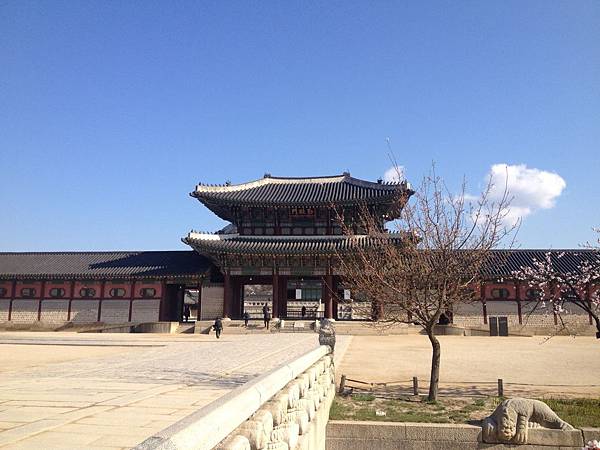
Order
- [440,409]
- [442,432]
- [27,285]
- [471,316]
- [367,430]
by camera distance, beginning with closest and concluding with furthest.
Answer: [442,432], [367,430], [440,409], [471,316], [27,285]

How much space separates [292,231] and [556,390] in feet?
84.4

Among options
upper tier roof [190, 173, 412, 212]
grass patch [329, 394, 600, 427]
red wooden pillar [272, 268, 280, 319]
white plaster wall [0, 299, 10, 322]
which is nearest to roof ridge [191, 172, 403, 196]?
upper tier roof [190, 173, 412, 212]

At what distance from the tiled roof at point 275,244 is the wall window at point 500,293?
9.85m

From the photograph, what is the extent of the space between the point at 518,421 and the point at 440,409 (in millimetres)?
1932

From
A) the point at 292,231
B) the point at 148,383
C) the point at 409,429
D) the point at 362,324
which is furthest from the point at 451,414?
the point at 292,231

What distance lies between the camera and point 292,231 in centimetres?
3566

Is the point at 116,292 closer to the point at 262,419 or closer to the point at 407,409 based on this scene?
the point at 407,409

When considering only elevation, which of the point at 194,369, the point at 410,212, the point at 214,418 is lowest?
the point at 194,369

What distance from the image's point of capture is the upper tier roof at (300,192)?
3397cm

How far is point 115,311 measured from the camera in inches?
1325

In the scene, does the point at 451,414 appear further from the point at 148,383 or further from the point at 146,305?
the point at 146,305

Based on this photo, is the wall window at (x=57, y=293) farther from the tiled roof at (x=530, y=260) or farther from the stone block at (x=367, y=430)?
the stone block at (x=367, y=430)

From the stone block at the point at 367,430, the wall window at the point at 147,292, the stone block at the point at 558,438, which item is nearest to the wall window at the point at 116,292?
the wall window at the point at 147,292

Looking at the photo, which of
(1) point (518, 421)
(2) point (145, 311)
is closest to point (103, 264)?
(2) point (145, 311)
